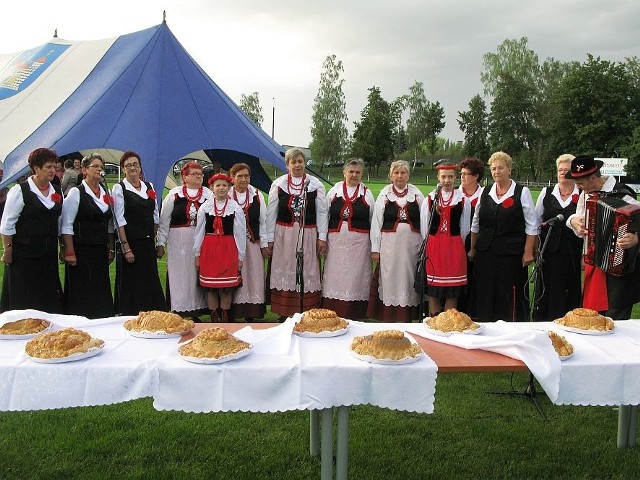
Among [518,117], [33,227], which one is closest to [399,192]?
[33,227]

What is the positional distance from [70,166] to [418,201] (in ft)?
21.4

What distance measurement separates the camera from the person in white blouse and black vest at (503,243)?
4.08 m

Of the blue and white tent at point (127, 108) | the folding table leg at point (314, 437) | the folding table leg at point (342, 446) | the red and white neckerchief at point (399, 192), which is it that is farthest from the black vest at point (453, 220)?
the blue and white tent at point (127, 108)

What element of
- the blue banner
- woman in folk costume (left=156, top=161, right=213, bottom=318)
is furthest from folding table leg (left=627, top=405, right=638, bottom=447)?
the blue banner

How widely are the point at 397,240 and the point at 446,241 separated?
392mm

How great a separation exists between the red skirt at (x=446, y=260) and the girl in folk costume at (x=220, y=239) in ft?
4.70

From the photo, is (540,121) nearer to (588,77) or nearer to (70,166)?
(588,77)

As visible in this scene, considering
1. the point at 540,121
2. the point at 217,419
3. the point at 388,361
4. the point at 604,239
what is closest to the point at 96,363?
the point at 388,361

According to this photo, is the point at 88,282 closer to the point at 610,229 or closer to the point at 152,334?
the point at 152,334

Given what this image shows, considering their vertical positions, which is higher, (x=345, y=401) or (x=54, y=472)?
(x=345, y=401)

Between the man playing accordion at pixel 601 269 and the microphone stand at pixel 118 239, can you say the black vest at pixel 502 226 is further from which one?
the microphone stand at pixel 118 239

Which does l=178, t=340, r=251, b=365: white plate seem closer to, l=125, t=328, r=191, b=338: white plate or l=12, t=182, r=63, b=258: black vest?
l=125, t=328, r=191, b=338: white plate

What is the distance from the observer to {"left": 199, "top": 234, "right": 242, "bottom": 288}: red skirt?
4.41 metres

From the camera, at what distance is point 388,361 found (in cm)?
191
